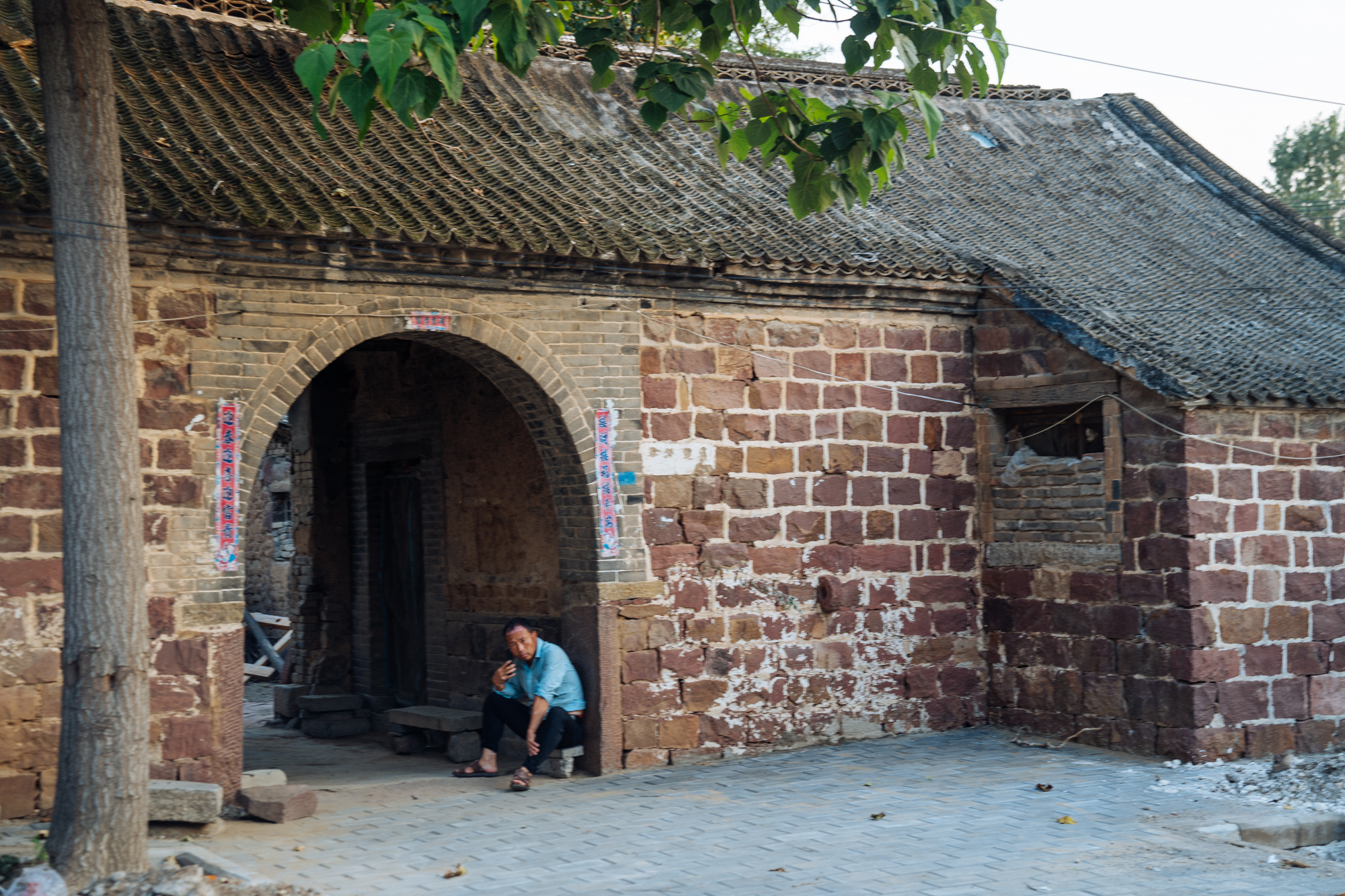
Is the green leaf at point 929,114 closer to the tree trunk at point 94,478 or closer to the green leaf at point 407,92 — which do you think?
the green leaf at point 407,92

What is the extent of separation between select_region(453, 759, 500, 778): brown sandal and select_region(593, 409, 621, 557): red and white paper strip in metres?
1.64

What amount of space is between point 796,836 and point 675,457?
2.99m

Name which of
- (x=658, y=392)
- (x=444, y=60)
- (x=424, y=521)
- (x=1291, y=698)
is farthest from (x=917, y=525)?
(x=444, y=60)

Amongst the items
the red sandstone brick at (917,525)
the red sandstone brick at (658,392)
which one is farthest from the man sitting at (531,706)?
the red sandstone brick at (917,525)

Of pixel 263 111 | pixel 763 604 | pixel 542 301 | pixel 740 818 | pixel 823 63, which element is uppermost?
pixel 823 63

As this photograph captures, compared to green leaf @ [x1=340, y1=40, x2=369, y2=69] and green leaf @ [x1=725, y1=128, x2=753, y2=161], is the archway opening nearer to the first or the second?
green leaf @ [x1=725, y1=128, x2=753, y2=161]

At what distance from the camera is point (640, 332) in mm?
9016

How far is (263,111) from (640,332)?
3.12m

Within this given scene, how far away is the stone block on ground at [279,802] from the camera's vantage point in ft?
23.9

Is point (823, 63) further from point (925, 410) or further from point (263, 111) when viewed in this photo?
point (263, 111)

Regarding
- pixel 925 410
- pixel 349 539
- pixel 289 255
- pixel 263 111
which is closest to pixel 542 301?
pixel 289 255

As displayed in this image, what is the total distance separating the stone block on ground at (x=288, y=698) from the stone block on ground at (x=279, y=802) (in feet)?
14.1

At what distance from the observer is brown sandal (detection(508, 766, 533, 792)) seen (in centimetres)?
823

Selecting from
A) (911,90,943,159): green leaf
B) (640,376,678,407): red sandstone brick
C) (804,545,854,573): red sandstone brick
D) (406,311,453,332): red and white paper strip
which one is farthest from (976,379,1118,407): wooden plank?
(406,311,453,332): red and white paper strip
